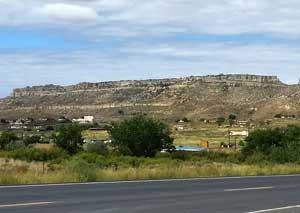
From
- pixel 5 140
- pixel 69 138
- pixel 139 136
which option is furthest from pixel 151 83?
pixel 139 136

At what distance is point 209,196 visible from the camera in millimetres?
19500

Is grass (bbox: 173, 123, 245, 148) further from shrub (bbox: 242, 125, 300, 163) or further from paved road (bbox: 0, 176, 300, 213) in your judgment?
paved road (bbox: 0, 176, 300, 213)

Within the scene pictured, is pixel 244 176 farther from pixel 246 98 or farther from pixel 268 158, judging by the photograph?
pixel 246 98

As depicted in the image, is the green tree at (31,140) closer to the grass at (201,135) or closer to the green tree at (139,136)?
the grass at (201,135)

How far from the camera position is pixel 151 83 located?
451ft

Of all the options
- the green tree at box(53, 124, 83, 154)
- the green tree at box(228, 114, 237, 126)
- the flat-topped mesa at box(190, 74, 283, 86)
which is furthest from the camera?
the flat-topped mesa at box(190, 74, 283, 86)

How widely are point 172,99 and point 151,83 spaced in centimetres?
1415

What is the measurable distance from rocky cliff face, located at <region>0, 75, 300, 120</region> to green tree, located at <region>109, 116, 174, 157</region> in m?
51.9

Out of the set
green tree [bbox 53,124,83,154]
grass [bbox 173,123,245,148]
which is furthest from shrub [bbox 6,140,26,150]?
grass [bbox 173,123,245,148]

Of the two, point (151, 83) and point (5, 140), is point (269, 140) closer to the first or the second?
point (5, 140)

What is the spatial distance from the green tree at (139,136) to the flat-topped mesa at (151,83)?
67.5m

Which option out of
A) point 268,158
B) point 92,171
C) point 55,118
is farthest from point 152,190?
point 55,118

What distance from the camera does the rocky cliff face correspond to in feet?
388

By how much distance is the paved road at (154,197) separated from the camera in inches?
607
